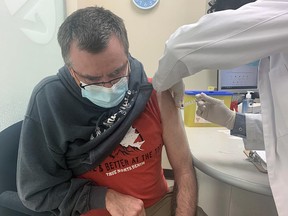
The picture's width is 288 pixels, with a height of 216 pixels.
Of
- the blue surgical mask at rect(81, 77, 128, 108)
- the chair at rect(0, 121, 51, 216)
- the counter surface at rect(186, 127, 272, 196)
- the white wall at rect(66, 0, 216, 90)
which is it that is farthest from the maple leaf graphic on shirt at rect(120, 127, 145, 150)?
the white wall at rect(66, 0, 216, 90)

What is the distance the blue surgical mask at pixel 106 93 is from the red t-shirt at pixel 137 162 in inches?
5.1

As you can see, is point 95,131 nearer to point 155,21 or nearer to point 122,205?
→ point 122,205

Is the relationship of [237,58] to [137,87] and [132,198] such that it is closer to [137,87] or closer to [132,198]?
[137,87]

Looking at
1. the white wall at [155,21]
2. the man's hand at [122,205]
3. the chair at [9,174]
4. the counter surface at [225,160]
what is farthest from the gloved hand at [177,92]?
the white wall at [155,21]

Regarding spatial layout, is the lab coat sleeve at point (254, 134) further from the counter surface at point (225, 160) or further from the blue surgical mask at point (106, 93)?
the blue surgical mask at point (106, 93)

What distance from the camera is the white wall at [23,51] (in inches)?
55.4

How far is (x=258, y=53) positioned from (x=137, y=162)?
62cm

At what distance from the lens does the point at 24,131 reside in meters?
1.03

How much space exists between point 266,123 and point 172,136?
0.40 meters

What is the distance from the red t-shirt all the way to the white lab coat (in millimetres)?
267

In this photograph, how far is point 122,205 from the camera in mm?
1046

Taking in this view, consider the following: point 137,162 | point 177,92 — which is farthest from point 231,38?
point 137,162

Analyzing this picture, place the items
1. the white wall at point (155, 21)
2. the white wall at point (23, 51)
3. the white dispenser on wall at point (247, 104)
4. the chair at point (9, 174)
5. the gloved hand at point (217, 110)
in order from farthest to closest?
the white wall at point (155, 21)
the white dispenser on wall at point (247, 104)
the white wall at point (23, 51)
the gloved hand at point (217, 110)
the chair at point (9, 174)

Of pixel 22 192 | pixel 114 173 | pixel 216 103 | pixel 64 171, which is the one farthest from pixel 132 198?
pixel 216 103
